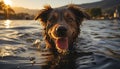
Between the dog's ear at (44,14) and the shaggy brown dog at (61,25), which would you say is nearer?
the shaggy brown dog at (61,25)

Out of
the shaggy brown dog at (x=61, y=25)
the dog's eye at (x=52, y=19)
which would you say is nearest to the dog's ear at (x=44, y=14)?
the shaggy brown dog at (x=61, y=25)

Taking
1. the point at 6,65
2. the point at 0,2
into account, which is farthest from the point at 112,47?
the point at 0,2

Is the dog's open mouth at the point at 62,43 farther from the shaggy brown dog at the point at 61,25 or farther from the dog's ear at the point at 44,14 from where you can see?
the dog's ear at the point at 44,14

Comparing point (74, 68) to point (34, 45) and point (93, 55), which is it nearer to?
point (93, 55)

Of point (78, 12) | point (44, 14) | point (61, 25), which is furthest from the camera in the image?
point (44, 14)

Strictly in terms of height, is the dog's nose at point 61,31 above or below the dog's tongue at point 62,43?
above

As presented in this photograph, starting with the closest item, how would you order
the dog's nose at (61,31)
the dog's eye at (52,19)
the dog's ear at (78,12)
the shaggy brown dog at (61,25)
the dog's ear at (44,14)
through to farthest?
the dog's nose at (61,31) → the shaggy brown dog at (61,25) → the dog's eye at (52,19) → the dog's ear at (78,12) → the dog's ear at (44,14)

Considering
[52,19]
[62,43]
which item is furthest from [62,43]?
[52,19]

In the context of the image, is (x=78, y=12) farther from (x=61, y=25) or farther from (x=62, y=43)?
(x=61, y=25)

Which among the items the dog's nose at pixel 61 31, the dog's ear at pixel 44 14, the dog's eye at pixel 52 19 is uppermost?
the dog's ear at pixel 44 14

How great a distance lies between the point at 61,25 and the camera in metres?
9.05

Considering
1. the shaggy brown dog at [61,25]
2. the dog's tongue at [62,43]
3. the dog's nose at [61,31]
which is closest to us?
the dog's nose at [61,31]

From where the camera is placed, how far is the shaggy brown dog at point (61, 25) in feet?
30.6

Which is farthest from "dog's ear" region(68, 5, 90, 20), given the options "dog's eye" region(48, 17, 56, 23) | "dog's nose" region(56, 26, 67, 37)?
"dog's nose" region(56, 26, 67, 37)
